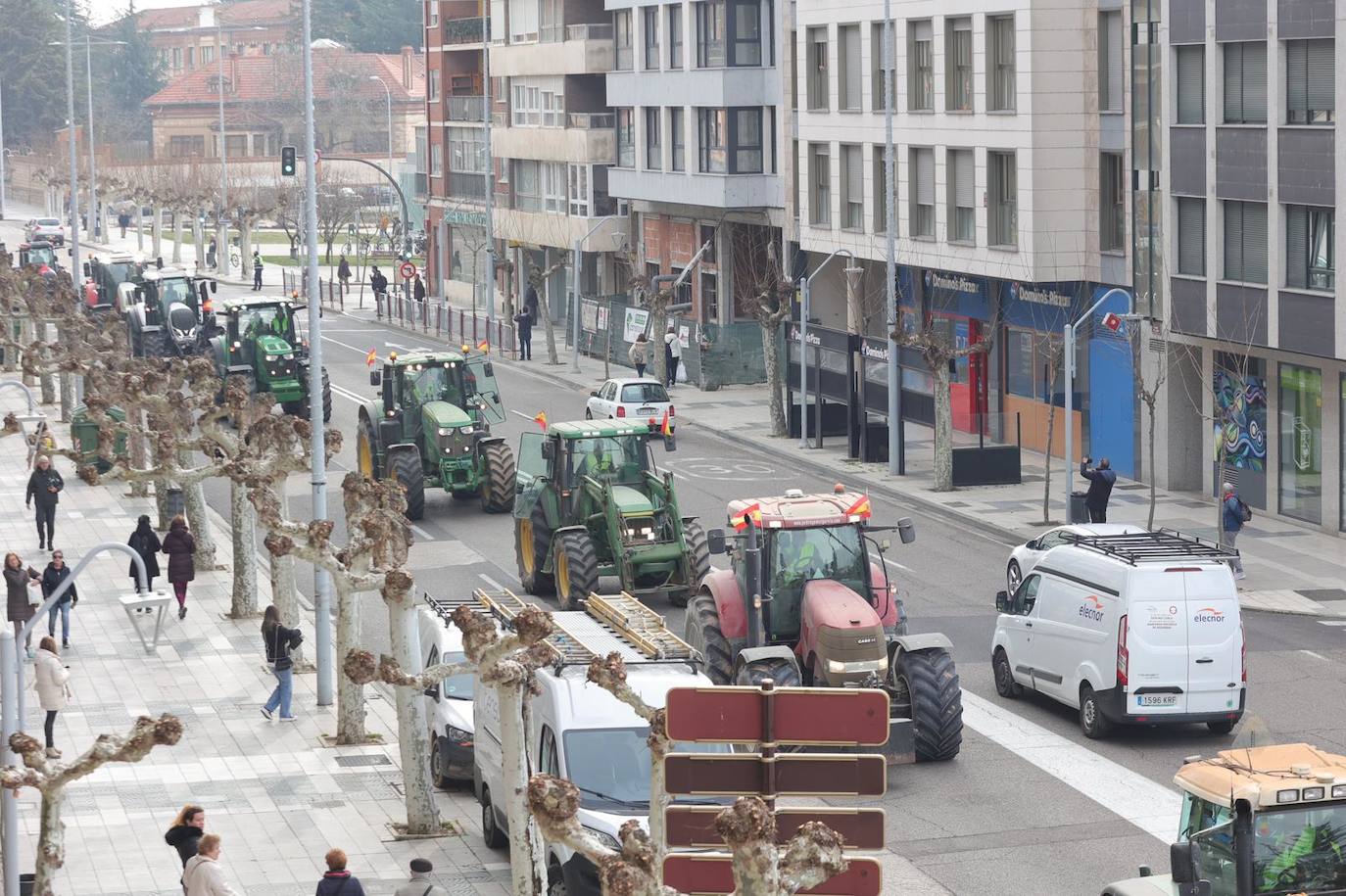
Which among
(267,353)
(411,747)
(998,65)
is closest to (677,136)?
(267,353)

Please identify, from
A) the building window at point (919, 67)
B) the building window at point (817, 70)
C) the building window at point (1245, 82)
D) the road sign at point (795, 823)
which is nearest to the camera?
the road sign at point (795, 823)

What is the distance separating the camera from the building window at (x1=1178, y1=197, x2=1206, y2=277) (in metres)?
40.2

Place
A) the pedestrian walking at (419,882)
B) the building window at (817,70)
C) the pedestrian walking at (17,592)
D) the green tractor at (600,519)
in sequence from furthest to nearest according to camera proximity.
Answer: the building window at (817,70), the green tractor at (600,519), the pedestrian walking at (17,592), the pedestrian walking at (419,882)

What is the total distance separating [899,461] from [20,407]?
998 inches

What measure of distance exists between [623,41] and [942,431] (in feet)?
100

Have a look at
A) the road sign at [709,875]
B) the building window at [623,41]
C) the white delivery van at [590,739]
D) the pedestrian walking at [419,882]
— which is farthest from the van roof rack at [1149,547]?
the building window at [623,41]

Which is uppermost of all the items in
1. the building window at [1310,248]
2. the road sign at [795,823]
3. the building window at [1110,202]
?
the building window at [1110,202]

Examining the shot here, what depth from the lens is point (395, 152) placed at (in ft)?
474

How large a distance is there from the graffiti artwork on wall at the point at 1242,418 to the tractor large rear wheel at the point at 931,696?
17.4 m

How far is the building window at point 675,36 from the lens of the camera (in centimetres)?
6300

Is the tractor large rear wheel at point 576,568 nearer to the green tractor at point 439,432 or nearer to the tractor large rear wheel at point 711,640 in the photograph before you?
the tractor large rear wheel at point 711,640

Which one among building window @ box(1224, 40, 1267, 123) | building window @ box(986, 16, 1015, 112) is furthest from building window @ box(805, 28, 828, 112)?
building window @ box(1224, 40, 1267, 123)

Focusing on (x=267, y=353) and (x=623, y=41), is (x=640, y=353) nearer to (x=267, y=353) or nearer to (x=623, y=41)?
A: (x=267, y=353)

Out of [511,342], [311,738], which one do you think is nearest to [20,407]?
[511,342]
